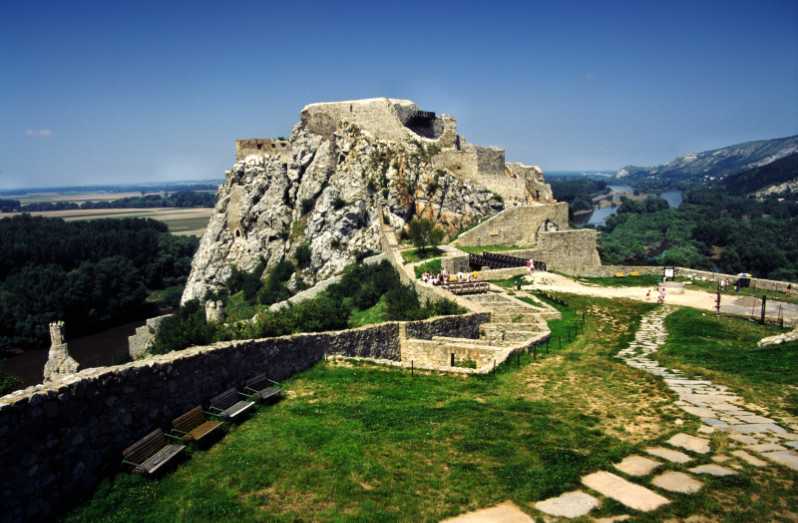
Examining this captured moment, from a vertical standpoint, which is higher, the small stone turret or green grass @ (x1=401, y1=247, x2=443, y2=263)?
green grass @ (x1=401, y1=247, x2=443, y2=263)

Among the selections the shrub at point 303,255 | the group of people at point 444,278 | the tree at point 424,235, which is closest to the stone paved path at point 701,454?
the group of people at point 444,278

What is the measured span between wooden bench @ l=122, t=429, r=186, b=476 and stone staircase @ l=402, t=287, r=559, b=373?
22.5 feet

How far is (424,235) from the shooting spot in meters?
34.0

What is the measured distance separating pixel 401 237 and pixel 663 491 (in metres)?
32.5

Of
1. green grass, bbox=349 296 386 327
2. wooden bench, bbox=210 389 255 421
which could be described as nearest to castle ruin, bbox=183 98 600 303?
green grass, bbox=349 296 386 327

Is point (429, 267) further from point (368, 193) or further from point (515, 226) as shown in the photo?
point (368, 193)

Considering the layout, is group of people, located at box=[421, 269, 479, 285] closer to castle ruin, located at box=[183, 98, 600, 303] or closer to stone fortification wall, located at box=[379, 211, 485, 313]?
stone fortification wall, located at box=[379, 211, 485, 313]

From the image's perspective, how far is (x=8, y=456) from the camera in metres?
6.45

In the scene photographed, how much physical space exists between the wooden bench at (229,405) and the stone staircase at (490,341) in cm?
511

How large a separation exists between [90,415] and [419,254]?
25289mm

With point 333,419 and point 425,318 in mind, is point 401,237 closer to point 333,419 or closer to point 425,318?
point 425,318

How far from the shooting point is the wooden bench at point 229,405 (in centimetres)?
947

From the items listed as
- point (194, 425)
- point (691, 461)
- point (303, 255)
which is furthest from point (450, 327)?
point (303, 255)

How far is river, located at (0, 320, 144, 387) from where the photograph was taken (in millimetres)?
40281
